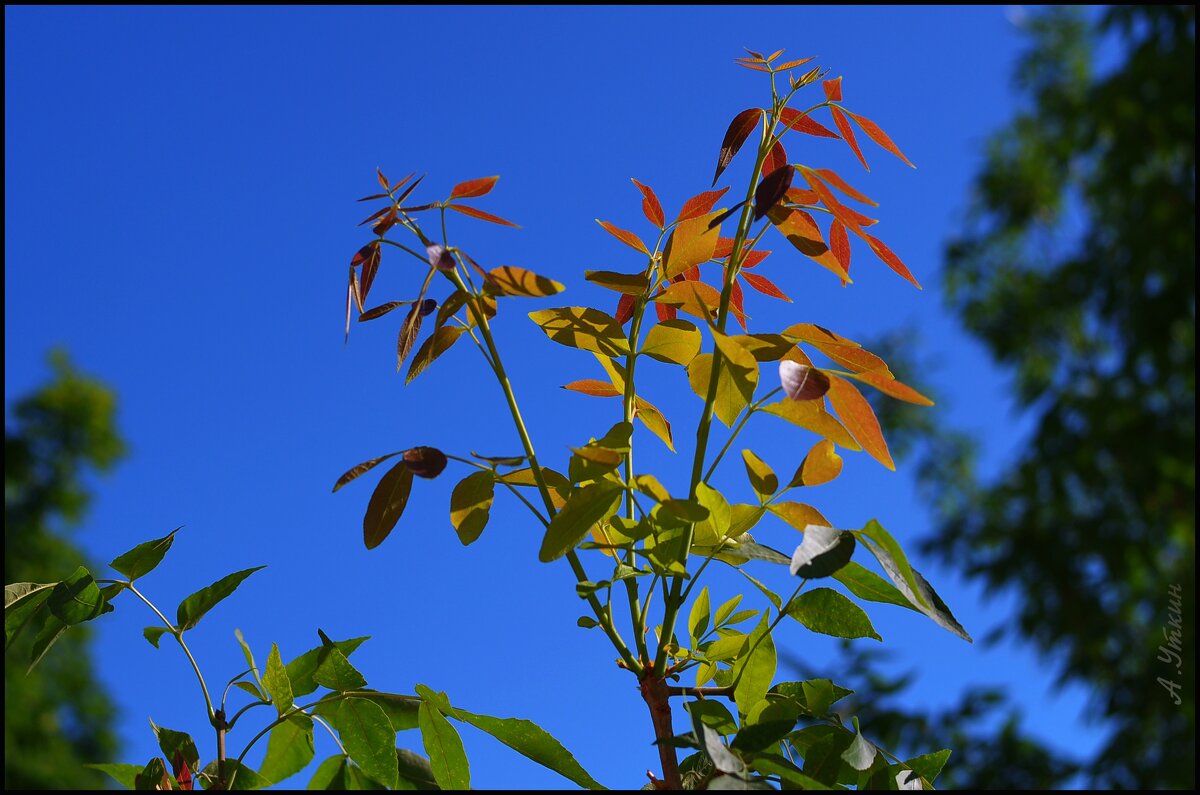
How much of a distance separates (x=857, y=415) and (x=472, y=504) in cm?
26

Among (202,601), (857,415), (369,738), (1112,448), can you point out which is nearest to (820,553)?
(857,415)

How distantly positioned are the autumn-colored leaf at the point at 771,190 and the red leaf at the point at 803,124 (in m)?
0.14

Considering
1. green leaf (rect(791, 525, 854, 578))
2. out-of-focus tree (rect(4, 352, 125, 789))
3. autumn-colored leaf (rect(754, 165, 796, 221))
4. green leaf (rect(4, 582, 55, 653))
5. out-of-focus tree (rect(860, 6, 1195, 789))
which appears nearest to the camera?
green leaf (rect(791, 525, 854, 578))

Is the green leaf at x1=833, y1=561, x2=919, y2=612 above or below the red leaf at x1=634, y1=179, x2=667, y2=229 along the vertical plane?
below

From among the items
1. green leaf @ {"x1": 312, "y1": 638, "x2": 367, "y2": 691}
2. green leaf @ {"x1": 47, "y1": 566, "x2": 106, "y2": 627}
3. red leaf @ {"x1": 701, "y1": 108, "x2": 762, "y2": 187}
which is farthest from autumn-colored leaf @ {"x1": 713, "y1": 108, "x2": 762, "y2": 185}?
green leaf @ {"x1": 47, "y1": 566, "x2": 106, "y2": 627}

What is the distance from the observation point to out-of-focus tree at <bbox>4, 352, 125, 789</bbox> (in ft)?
33.9

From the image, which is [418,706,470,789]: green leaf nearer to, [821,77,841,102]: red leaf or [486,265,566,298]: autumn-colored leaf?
[486,265,566,298]: autumn-colored leaf

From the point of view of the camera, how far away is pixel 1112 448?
23.3 ft

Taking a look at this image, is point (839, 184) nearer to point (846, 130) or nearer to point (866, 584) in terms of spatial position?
point (846, 130)

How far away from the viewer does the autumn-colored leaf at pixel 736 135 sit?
0.68 metres

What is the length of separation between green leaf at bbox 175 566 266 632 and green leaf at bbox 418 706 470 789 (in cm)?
17

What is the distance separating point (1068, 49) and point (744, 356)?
38.4 ft

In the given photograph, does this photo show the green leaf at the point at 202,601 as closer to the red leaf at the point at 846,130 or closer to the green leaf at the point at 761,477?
the green leaf at the point at 761,477

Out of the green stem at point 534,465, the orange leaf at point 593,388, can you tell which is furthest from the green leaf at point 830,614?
the orange leaf at point 593,388
